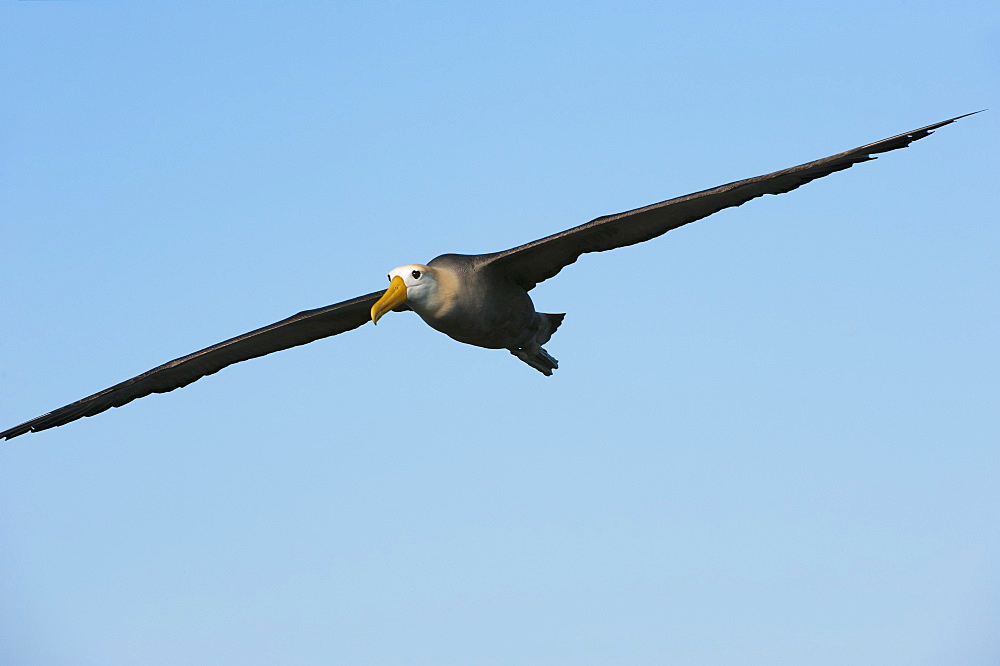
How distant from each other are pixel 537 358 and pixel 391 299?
2.65 m

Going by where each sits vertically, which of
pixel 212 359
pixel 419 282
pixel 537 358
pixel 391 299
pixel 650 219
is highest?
pixel 212 359

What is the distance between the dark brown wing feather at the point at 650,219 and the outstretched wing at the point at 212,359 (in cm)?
214

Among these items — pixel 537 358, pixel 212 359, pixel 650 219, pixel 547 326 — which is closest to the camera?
pixel 650 219

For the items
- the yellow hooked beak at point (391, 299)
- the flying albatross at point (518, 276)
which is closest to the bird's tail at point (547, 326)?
the flying albatross at point (518, 276)

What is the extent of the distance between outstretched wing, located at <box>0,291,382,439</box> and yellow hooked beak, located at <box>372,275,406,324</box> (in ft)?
5.82

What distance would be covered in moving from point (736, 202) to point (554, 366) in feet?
11.3

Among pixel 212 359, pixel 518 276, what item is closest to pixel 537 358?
pixel 518 276

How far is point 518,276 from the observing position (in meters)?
13.0

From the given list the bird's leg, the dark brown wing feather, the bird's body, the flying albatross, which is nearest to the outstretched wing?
the flying albatross

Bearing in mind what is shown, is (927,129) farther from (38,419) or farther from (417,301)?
(38,419)

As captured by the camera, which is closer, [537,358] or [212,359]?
[537,358]

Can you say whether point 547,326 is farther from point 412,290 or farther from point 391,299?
point 391,299

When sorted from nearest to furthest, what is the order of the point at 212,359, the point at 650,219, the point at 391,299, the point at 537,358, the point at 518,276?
the point at 391,299, the point at 650,219, the point at 518,276, the point at 537,358, the point at 212,359

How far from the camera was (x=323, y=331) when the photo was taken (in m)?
14.6
